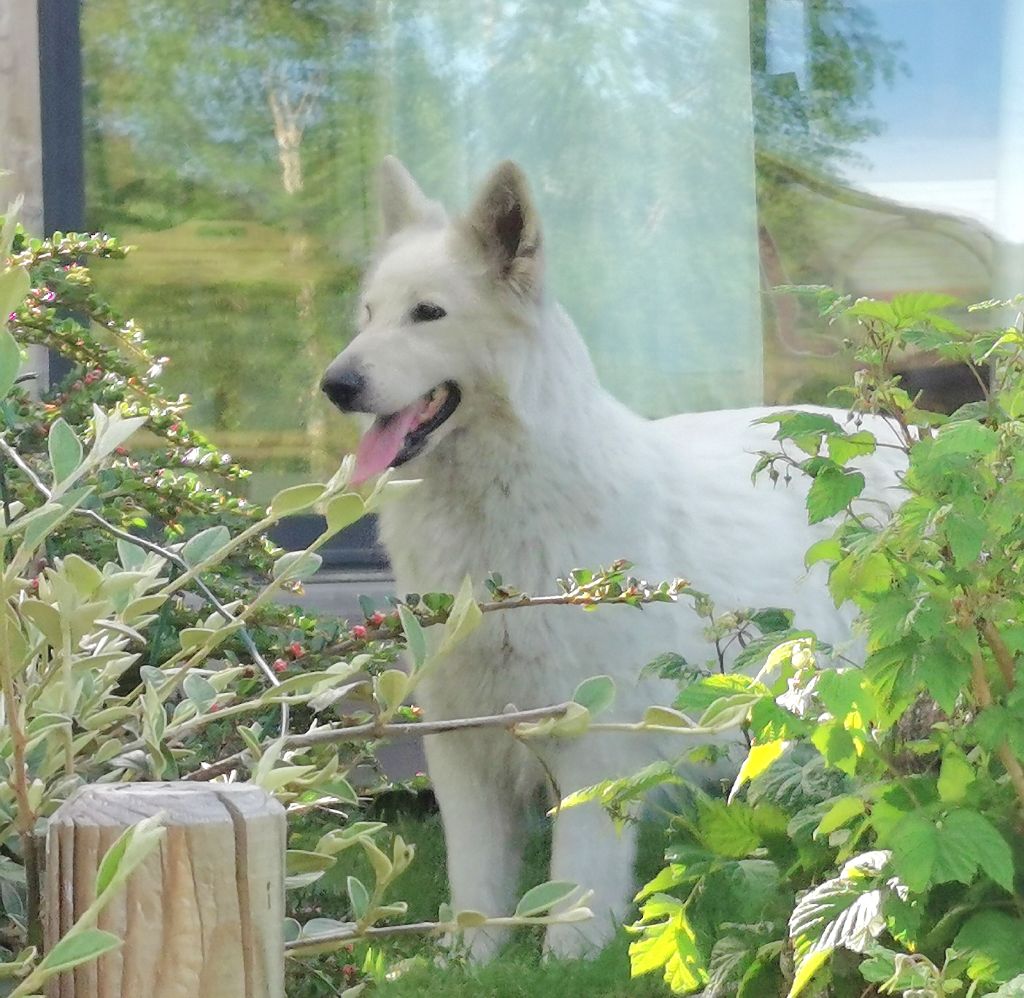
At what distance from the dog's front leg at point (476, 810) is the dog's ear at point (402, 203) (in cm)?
107

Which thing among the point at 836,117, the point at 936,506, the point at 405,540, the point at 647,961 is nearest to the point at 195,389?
the point at 405,540

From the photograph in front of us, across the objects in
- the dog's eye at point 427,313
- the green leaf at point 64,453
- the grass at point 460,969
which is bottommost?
the grass at point 460,969

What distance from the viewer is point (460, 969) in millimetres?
2299

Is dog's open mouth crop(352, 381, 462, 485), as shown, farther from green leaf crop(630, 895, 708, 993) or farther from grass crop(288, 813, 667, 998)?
green leaf crop(630, 895, 708, 993)

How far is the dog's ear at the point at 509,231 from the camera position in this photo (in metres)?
2.62

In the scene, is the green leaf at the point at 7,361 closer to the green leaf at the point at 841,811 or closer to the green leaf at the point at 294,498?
the green leaf at the point at 294,498

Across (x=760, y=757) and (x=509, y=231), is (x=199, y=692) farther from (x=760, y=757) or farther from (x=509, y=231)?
(x=509, y=231)

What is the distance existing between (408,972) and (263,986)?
1353 millimetres

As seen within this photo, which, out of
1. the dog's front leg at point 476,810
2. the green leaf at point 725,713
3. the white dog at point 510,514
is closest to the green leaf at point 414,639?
the green leaf at point 725,713

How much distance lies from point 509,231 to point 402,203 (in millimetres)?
375

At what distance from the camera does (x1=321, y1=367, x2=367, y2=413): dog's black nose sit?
2.50 metres

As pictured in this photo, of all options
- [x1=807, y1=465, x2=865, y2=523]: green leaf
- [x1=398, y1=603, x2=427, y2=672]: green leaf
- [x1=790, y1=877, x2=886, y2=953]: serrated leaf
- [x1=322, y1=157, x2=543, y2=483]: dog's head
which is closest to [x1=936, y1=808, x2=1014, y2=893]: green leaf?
[x1=790, y1=877, x2=886, y2=953]: serrated leaf

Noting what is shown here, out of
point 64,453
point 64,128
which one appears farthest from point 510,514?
point 64,128

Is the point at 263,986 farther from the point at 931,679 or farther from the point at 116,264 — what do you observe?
the point at 116,264
